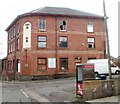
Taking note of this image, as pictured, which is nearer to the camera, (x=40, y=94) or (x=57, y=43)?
(x=40, y=94)

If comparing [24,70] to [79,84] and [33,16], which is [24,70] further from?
[79,84]

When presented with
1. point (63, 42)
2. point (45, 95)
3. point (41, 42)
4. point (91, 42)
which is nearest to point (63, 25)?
point (63, 42)

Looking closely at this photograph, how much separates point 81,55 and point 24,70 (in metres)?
10.1

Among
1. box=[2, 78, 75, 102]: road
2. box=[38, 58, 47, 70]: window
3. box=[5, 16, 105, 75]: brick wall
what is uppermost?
box=[5, 16, 105, 75]: brick wall

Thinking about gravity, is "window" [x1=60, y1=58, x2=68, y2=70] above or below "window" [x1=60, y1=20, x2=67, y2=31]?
below

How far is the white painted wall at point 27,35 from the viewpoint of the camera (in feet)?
86.5

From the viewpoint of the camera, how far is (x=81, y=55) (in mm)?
27594

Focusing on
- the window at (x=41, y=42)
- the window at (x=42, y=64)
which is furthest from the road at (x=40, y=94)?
the window at (x=41, y=42)

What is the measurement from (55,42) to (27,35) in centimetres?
490

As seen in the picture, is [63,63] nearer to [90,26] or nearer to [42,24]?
[42,24]

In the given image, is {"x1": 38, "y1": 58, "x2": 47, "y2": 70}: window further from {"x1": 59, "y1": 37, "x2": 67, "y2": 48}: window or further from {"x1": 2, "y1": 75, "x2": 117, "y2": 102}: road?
{"x1": 2, "y1": 75, "x2": 117, "y2": 102}: road

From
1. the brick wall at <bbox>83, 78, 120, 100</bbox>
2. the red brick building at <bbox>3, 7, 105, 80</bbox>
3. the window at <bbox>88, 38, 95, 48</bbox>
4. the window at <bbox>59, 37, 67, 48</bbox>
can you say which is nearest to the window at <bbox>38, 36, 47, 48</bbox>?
the red brick building at <bbox>3, 7, 105, 80</bbox>

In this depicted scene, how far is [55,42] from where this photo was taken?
2688 centimetres

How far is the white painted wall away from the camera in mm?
26358
